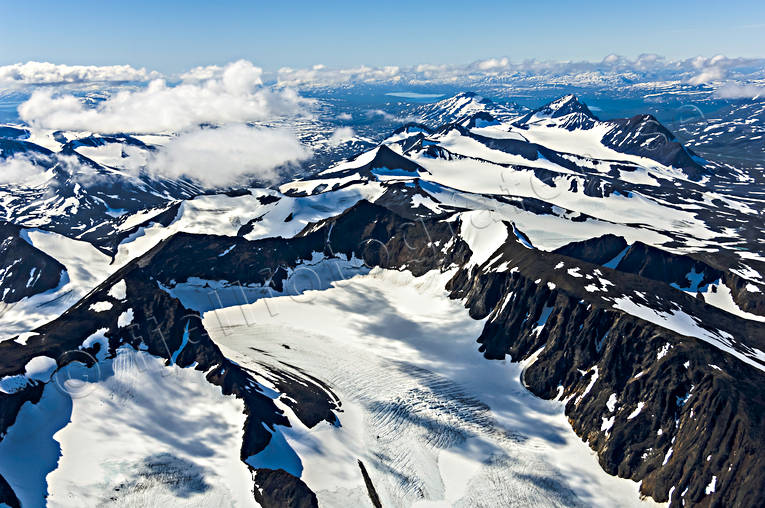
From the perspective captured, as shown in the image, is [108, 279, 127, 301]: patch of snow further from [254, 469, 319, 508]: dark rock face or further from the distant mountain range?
[254, 469, 319, 508]: dark rock face

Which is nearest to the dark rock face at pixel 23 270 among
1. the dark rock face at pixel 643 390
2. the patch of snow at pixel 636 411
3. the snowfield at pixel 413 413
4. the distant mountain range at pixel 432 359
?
the distant mountain range at pixel 432 359

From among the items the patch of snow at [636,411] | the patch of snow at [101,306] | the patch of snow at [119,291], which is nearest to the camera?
the patch of snow at [636,411]

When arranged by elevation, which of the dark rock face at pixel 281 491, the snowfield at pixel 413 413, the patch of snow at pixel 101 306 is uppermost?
the patch of snow at pixel 101 306

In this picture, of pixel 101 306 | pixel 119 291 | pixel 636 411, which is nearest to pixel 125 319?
pixel 101 306

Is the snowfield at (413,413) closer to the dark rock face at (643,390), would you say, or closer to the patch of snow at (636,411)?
the dark rock face at (643,390)

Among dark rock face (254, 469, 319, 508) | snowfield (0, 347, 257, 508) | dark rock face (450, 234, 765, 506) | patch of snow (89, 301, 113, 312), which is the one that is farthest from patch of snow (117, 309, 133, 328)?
dark rock face (450, 234, 765, 506)

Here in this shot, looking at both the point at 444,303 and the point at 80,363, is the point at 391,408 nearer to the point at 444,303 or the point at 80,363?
the point at 444,303
